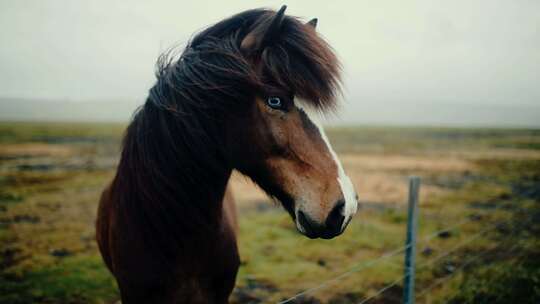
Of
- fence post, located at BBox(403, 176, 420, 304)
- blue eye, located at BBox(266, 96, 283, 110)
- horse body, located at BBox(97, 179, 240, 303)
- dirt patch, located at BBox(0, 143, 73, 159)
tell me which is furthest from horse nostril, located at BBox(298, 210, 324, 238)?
dirt patch, located at BBox(0, 143, 73, 159)

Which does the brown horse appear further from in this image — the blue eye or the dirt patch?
the dirt patch

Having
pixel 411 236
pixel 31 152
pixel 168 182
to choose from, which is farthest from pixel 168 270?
pixel 31 152

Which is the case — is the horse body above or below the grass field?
above

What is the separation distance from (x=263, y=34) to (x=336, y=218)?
3.04 feet

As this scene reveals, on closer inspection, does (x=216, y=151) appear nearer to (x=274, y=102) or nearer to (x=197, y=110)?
(x=197, y=110)

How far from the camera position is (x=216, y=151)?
70.8 inches

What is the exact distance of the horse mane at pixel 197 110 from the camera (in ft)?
5.40

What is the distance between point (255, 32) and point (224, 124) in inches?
19.0

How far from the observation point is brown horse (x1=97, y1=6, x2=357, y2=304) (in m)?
1.59

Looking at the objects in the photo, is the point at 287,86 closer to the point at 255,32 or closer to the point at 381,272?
the point at 255,32

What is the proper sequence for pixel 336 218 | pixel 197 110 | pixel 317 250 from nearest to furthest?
pixel 336 218
pixel 197 110
pixel 317 250

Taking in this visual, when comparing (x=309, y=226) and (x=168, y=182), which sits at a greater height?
(x=168, y=182)

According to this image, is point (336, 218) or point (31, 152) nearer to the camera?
point (336, 218)

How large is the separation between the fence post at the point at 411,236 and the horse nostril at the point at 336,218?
1.71 m
